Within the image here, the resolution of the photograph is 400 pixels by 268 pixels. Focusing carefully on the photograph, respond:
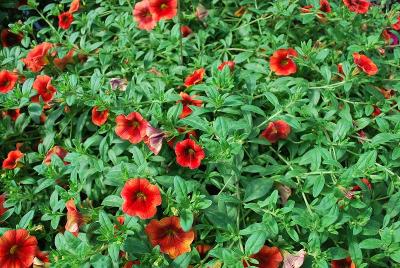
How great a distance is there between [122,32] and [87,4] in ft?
1.27

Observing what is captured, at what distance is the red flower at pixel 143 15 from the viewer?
7.86 feet

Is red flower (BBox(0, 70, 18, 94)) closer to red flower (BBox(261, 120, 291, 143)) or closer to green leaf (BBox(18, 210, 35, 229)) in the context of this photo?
green leaf (BBox(18, 210, 35, 229))

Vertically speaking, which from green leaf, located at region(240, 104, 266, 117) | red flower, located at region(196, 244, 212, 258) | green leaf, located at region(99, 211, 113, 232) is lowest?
red flower, located at region(196, 244, 212, 258)

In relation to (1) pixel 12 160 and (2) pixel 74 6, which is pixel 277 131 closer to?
(1) pixel 12 160

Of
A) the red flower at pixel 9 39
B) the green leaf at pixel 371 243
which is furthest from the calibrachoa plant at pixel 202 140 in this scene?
the red flower at pixel 9 39

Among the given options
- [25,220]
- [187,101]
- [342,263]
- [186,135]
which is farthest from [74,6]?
[342,263]

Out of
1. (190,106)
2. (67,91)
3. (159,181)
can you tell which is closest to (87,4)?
(67,91)

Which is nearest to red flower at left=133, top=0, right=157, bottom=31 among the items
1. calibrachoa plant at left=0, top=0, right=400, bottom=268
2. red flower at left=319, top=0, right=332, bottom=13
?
calibrachoa plant at left=0, top=0, right=400, bottom=268

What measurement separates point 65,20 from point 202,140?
1.24 meters

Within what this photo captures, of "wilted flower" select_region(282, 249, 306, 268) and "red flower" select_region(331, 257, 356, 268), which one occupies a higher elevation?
"wilted flower" select_region(282, 249, 306, 268)

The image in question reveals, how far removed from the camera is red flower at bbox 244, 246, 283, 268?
5.34 ft

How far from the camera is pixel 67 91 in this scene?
2.02 m

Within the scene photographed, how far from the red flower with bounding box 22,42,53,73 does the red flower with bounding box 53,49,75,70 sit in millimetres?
74

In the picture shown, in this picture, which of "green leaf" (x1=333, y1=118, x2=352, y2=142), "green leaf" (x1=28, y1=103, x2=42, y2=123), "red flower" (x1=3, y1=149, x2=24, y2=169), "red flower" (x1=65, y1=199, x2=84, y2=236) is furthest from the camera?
"green leaf" (x1=28, y1=103, x2=42, y2=123)
